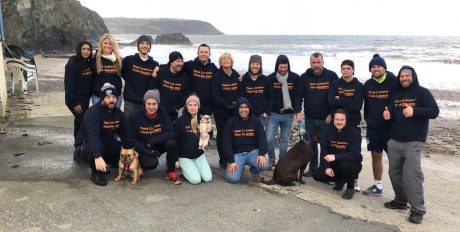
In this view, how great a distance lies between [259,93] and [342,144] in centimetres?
146

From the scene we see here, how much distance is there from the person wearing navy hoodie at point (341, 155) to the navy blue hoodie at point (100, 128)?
2645mm

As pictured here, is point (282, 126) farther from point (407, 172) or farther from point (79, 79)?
point (79, 79)

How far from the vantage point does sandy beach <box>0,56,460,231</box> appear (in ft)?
15.6

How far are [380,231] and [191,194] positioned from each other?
2215 mm

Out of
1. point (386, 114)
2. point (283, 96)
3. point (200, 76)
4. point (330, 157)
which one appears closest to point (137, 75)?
point (200, 76)

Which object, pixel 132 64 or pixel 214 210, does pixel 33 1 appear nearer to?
pixel 132 64

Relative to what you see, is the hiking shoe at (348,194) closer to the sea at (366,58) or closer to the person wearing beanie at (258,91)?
the person wearing beanie at (258,91)

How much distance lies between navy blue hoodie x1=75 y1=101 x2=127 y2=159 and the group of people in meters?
0.01

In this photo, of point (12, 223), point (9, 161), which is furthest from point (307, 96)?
point (9, 161)

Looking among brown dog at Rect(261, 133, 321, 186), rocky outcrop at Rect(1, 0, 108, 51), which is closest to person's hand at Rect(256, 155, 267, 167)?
brown dog at Rect(261, 133, 321, 186)

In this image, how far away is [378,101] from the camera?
5.28 meters

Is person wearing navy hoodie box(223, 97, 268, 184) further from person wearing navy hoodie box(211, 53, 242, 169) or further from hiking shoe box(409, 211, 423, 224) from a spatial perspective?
hiking shoe box(409, 211, 423, 224)

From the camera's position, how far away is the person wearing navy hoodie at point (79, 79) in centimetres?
588

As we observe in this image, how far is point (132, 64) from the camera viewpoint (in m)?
6.15
